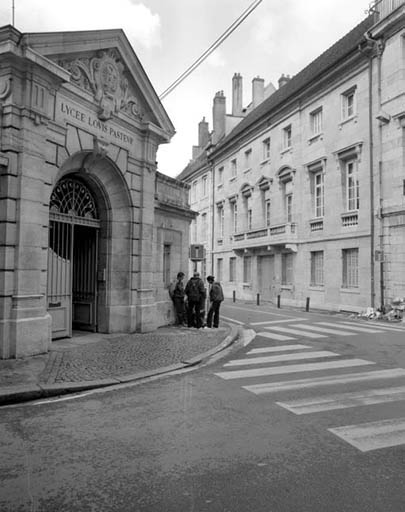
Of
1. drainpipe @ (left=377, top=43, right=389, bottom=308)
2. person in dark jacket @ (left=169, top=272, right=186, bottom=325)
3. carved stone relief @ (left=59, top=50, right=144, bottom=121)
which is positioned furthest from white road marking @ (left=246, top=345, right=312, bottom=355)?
drainpipe @ (left=377, top=43, right=389, bottom=308)

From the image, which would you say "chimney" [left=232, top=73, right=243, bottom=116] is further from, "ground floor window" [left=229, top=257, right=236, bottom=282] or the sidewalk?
the sidewalk

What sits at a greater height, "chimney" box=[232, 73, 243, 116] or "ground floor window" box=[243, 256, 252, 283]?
"chimney" box=[232, 73, 243, 116]

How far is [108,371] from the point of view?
7.17 meters

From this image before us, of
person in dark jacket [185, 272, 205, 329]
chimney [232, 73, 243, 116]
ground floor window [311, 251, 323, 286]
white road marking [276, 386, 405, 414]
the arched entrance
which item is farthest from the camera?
chimney [232, 73, 243, 116]

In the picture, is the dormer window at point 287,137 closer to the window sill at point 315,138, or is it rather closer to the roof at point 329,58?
the roof at point 329,58

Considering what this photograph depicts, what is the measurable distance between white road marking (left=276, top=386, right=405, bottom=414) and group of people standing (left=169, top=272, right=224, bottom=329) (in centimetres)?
725

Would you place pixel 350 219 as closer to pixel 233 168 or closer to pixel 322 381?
pixel 322 381

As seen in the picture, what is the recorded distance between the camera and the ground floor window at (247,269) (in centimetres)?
2964

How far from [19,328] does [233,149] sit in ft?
87.2

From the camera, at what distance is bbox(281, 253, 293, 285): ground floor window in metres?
24.7

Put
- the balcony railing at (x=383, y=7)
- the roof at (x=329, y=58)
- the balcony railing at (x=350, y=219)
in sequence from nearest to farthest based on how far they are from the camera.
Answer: the balcony railing at (x=383, y=7)
the balcony railing at (x=350, y=219)
the roof at (x=329, y=58)

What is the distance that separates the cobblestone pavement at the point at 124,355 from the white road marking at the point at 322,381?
2.04 meters

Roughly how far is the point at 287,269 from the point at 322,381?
61.5ft

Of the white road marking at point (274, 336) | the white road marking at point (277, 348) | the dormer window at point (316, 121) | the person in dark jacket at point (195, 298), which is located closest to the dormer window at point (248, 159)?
the dormer window at point (316, 121)
